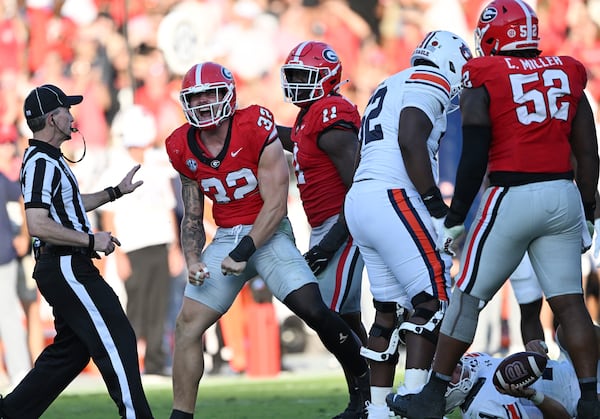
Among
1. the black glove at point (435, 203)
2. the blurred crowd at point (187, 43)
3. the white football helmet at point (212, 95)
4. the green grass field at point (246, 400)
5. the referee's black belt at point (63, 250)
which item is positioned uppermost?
the blurred crowd at point (187, 43)

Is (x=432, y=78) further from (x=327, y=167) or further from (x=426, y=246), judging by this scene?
(x=327, y=167)

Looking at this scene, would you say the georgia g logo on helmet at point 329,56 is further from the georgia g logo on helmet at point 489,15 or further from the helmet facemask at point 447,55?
the georgia g logo on helmet at point 489,15

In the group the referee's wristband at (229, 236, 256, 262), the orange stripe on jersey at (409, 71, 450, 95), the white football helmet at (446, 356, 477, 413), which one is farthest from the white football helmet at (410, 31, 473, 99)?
the white football helmet at (446, 356, 477, 413)

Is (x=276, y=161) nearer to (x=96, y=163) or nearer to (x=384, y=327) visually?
(x=384, y=327)

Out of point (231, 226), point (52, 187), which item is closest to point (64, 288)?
point (52, 187)

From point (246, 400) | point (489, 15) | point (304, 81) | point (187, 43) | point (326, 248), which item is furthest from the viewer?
point (187, 43)

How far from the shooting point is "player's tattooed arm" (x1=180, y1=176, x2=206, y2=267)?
6.55 metres

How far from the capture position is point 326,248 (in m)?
6.81

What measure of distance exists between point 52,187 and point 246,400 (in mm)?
3239

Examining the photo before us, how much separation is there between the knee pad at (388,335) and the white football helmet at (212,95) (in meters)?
1.22

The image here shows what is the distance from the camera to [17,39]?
11188 millimetres

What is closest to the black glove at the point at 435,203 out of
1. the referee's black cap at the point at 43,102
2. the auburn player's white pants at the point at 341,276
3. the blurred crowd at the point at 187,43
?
the auburn player's white pants at the point at 341,276

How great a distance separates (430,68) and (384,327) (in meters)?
1.26

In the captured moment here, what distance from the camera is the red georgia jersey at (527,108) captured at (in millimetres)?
5609
